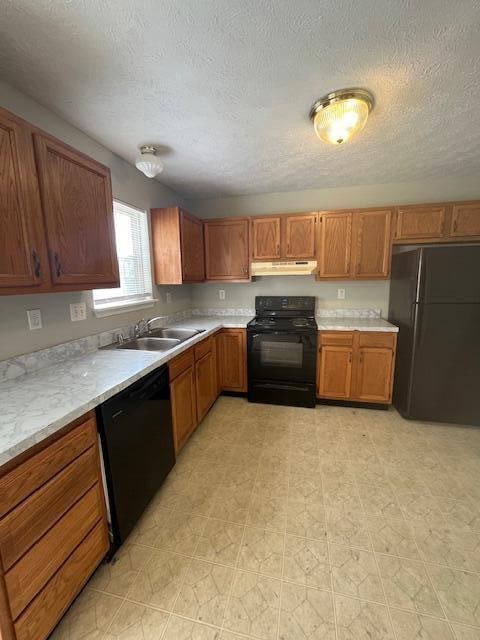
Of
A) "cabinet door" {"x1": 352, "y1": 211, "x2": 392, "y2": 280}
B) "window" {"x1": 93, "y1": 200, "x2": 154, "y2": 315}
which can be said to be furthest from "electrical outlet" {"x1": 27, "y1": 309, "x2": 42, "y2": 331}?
"cabinet door" {"x1": 352, "y1": 211, "x2": 392, "y2": 280}

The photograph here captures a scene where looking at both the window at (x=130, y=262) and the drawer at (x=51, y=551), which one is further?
the window at (x=130, y=262)

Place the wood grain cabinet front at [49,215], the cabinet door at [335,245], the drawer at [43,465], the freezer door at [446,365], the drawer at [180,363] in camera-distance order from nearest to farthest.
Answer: the drawer at [43,465]
the wood grain cabinet front at [49,215]
the drawer at [180,363]
the freezer door at [446,365]
the cabinet door at [335,245]

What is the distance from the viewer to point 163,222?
2.63 m

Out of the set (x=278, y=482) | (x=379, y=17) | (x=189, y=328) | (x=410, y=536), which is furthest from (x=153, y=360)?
(x=379, y=17)

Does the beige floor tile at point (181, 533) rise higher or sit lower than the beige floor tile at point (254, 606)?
lower

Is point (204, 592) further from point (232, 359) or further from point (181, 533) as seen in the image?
point (232, 359)

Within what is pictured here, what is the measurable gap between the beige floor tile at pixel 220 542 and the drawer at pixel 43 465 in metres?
0.85

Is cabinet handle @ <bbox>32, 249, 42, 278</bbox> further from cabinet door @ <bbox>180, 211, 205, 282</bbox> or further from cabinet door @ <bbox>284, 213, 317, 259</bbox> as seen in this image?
cabinet door @ <bbox>284, 213, 317, 259</bbox>

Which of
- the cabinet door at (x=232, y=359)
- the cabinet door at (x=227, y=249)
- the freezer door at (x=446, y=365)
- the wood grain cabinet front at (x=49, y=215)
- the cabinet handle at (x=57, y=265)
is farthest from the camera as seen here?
the cabinet door at (x=227, y=249)

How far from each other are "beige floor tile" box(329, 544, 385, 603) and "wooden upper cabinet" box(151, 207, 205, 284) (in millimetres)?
2375

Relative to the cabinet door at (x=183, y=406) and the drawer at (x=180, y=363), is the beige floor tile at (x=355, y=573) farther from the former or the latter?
the drawer at (x=180, y=363)

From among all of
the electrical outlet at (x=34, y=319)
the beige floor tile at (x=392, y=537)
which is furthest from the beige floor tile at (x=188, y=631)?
the electrical outlet at (x=34, y=319)

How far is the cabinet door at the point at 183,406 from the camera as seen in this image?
78.5 inches

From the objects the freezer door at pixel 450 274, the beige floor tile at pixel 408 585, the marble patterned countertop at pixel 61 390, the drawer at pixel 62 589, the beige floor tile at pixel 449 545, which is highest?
the freezer door at pixel 450 274
